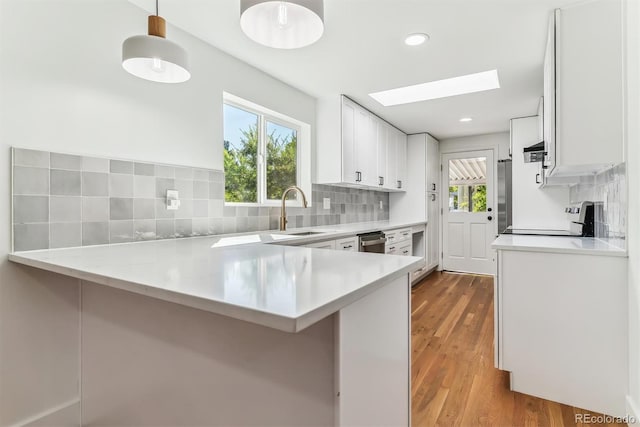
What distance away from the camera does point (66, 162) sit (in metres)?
1.64

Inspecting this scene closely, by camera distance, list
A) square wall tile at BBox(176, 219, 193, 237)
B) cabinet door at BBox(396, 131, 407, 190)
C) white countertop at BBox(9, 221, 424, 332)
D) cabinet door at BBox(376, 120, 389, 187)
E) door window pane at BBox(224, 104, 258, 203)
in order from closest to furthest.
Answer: white countertop at BBox(9, 221, 424, 332), square wall tile at BBox(176, 219, 193, 237), door window pane at BBox(224, 104, 258, 203), cabinet door at BBox(376, 120, 389, 187), cabinet door at BBox(396, 131, 407, 190)

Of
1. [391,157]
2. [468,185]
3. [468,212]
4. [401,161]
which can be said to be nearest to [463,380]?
[391,157]

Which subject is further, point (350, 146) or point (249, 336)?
point (350, 146)

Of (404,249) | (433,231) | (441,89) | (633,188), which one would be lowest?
(404,249)

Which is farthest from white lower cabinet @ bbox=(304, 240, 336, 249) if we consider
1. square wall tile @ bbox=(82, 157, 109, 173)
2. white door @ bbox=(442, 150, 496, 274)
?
white door @ bbox=(442, 150, 496, 274)

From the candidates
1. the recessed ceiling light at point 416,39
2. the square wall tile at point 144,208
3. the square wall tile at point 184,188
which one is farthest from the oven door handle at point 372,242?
the square wall tile at point 144,208

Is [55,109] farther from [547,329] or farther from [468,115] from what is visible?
[468,115]

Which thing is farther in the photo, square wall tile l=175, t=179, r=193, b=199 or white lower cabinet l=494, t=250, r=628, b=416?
square wall tile l=175, t=179, r=193, b=199

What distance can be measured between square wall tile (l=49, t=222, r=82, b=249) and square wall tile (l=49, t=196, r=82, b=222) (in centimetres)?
3

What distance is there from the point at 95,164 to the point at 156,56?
77cm

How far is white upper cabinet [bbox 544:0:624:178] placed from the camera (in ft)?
5.91

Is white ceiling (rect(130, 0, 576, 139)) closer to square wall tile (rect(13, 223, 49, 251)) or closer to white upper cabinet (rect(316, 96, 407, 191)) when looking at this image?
white upper cabinet (rect(316, 96, 407, 191))

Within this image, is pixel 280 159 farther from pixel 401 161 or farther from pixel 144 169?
pixel 401 161

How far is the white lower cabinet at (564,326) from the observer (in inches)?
69.3
